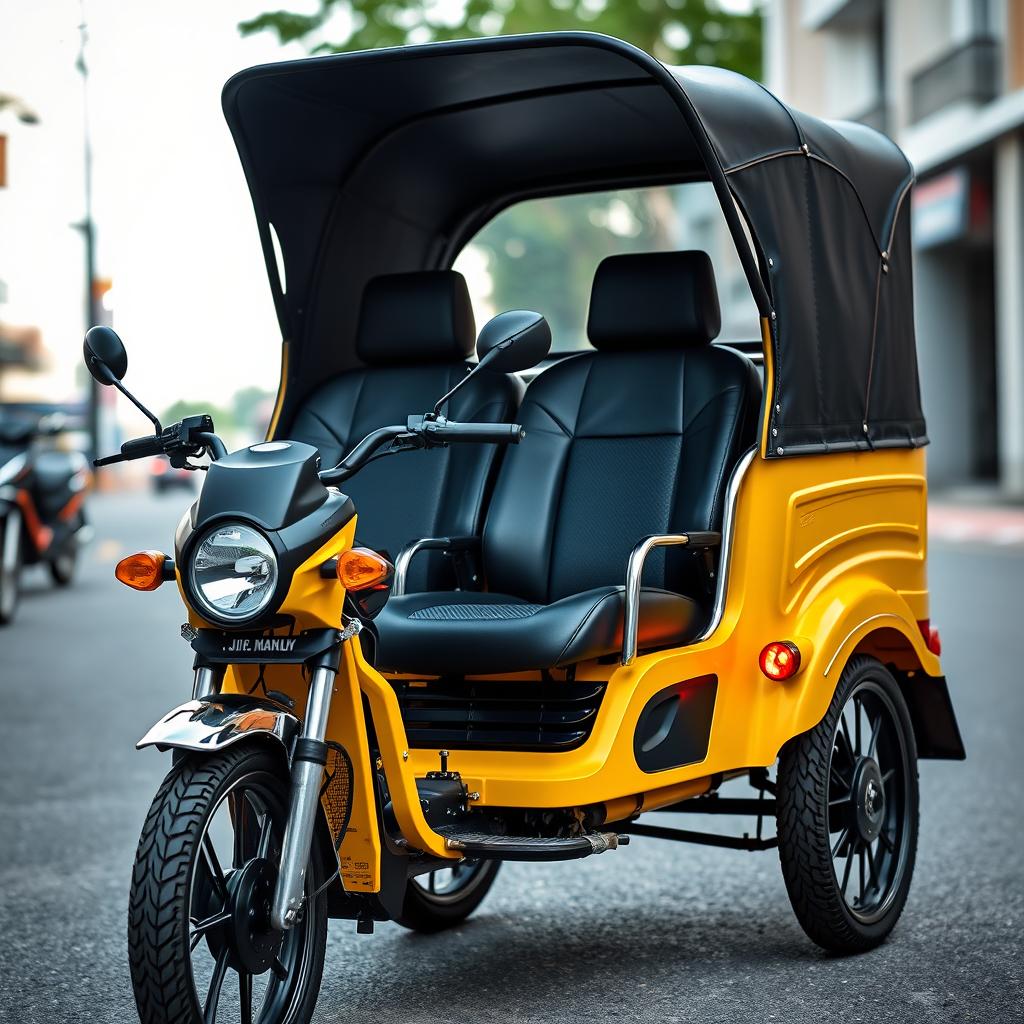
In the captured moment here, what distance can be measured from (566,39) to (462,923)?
2472 millimetres

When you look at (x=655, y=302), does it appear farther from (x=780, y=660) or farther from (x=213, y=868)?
(x=213, y=868)

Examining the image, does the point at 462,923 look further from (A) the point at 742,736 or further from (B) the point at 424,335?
(B) the point at 424,335

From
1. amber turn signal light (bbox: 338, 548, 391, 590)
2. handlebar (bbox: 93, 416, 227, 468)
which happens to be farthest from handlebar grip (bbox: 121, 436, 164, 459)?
amber turn signal light (bbox: 338, 548, 391, 590)

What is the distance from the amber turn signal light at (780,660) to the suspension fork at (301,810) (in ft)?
4.74

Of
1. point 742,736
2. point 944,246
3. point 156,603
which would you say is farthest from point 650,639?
point 944,246

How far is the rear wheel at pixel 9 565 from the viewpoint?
12984 mm

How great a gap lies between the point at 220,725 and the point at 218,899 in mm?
355

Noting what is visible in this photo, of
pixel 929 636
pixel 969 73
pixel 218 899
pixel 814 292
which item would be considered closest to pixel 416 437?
pixel 218 899

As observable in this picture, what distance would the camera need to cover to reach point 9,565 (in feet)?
43.1

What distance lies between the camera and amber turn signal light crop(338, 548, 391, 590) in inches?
134

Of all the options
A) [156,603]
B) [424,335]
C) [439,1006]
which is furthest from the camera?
[156,603]

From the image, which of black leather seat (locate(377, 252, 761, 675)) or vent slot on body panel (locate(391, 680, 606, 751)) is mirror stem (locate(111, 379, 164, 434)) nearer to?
vent slot on body panel (locate(391, 680, 606, 751))

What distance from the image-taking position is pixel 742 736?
436 cm

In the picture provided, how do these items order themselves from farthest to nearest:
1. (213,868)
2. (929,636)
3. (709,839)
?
(929,636) → (709,839) → (213,868)
